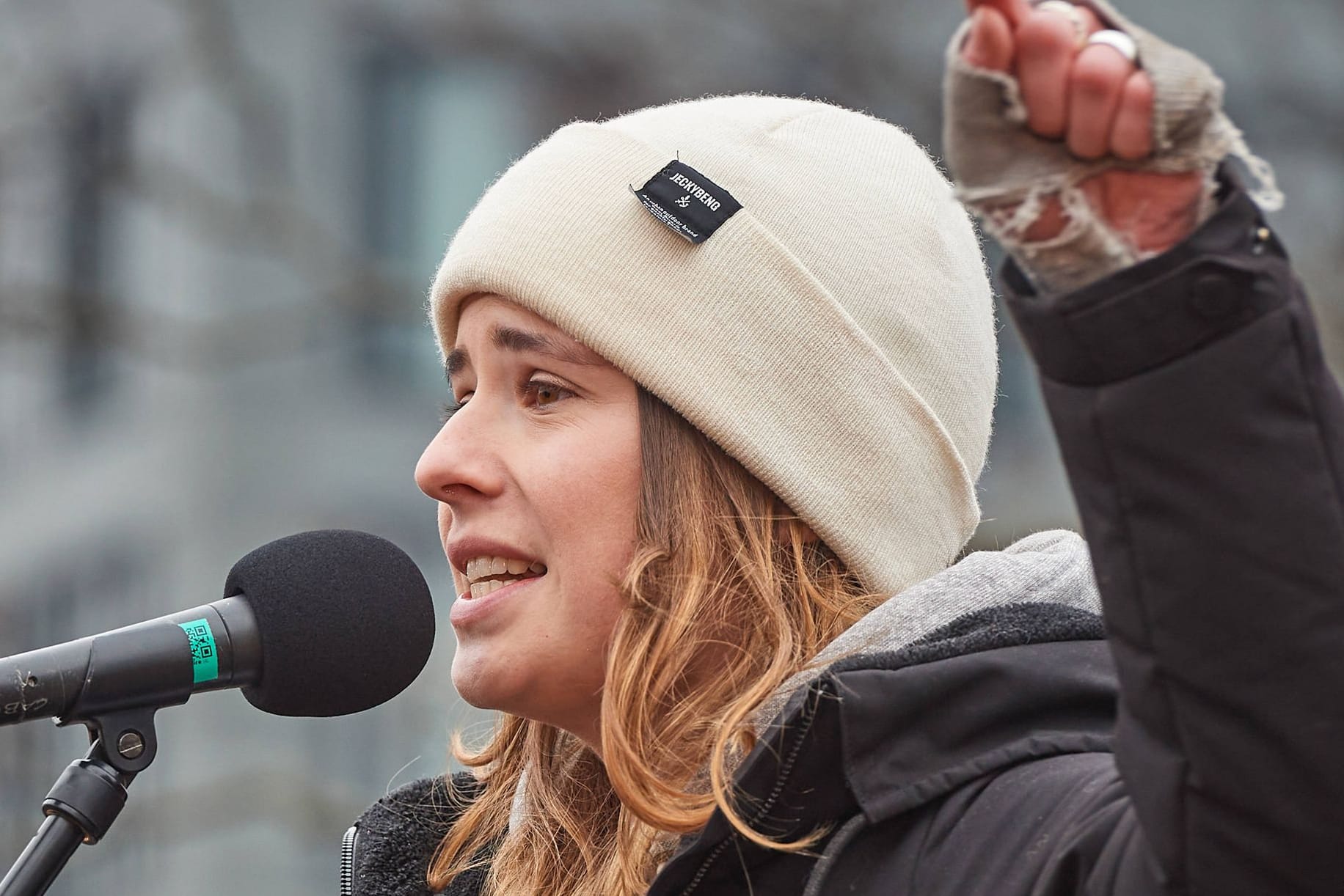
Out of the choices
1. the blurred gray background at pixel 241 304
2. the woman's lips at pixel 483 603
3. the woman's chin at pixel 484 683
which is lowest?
the blurred gray background at pixel 241 304

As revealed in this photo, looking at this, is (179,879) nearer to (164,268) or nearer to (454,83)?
(164,268)

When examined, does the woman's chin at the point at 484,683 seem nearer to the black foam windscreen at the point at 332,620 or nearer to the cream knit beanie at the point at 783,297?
the black foam windscreen at the point at 332,620

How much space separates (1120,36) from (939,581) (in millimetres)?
969

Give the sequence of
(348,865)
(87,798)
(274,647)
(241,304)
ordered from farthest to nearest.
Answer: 1. (241,304)
2. (348,865)
3. (274,647)
4. (87,798)

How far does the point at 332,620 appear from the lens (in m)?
1.79

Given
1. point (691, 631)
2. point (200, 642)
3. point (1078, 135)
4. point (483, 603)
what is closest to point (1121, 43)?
point (1078, 135)

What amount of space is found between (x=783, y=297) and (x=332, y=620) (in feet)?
2.46

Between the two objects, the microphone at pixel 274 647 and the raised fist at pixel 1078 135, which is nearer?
the raised fist at pixel 1078 135

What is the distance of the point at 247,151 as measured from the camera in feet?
19.8

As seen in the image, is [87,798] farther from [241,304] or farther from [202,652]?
[241,304]

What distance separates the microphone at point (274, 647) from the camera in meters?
1.54

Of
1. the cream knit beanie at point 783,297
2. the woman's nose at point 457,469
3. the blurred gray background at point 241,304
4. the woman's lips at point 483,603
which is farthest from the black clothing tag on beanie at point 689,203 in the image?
the blurred gray background at point 241,304

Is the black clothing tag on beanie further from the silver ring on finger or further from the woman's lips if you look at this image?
the silver ring on finger

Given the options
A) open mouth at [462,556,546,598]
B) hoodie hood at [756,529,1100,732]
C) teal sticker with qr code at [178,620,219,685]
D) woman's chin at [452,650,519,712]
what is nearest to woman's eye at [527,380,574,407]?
open mouth at [462,556,546,598]
